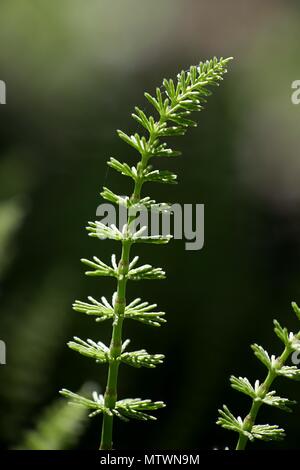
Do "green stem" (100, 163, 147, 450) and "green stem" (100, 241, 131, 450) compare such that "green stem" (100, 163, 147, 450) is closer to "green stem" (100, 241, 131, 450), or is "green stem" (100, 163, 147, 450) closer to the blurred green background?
"green stem" (100, 241, 131, 450)

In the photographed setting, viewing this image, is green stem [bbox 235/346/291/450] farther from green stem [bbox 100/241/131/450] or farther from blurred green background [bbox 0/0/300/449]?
blurred green background [bbox 0/0/300/449]

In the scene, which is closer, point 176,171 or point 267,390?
point 267,390

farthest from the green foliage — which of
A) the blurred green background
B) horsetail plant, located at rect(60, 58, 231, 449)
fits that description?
the blurred green background

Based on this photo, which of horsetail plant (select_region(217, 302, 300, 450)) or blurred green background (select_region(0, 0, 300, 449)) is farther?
blurred green background (select_region(0, 0, 300, 449))

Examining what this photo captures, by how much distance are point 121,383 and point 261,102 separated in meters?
0.86

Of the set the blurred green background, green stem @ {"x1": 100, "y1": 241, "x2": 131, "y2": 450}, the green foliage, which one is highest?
the blurred green background

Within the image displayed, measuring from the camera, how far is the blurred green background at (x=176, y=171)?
1.29 metres

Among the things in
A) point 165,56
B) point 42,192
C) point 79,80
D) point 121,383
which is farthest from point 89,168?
point 121,383

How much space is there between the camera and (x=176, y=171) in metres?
1.55

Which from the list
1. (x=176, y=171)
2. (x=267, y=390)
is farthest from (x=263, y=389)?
(x=176, y=171)

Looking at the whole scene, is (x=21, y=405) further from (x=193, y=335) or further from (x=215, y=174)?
(x=215, y=174)

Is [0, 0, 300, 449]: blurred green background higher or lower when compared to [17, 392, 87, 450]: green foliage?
higher

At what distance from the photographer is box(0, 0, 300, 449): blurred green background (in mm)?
1285

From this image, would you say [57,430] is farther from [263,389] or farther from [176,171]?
[176,171]
